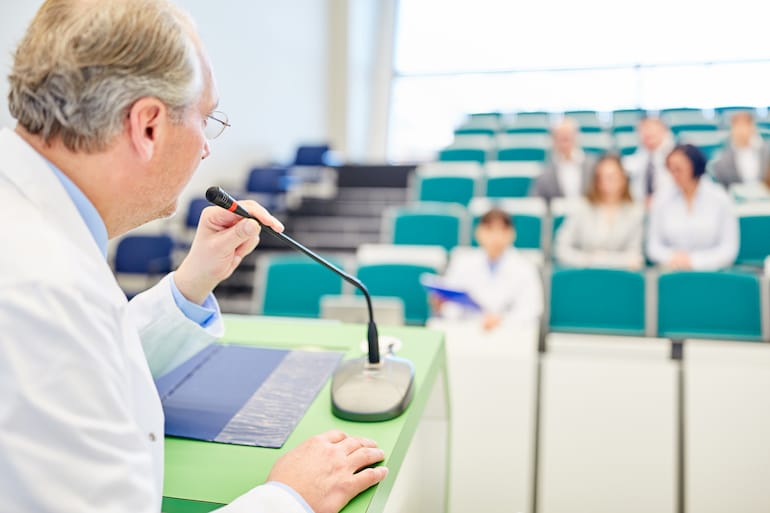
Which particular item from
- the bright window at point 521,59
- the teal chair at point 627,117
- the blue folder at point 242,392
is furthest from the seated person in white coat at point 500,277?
the teal chair at point 627,117

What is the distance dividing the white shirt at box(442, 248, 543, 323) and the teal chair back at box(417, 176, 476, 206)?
5.40ft

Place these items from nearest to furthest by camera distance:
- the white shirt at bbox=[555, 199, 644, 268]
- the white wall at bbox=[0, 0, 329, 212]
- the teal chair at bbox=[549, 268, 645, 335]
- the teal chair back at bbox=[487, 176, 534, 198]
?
the teal chair at bbox=[549, 268, 645, 335]
the white shirt at bbox=[555, 199, 644, 268]
the teal chair back at bbox=[487, 176, 534, 198]
the white wall at bbox=[0, 0, 329, 212]

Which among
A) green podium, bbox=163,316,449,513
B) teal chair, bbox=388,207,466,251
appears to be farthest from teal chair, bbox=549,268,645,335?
green podium, bbox=163,316,449,513

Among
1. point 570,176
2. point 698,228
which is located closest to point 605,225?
point 698,228

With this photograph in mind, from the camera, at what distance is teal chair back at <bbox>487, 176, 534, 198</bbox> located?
418cm

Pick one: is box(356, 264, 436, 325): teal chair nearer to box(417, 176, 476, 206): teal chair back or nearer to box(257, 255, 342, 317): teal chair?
box(257, 255, 342, 317): teal chair

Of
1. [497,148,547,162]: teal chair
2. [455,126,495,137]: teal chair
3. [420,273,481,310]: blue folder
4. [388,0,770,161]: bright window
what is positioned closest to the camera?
[420,273,481,310]: blue folder

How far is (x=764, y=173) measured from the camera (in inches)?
99.3

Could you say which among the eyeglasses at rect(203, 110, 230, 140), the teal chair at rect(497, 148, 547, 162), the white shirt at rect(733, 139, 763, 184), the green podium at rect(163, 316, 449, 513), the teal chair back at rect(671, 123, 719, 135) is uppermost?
the teal chair back at rect(671, 123, 719, 135)

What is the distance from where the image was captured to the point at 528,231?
330 centimetres

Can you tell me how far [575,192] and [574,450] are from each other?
2.56 meters

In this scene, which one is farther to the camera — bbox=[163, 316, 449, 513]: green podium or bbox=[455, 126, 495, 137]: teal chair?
bbox=[455, 126, 495, 137]: teal chair

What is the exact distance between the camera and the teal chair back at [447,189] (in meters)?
4.27

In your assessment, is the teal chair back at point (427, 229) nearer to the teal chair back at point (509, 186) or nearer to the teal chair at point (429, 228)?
the teal chair at point (429, 228)
